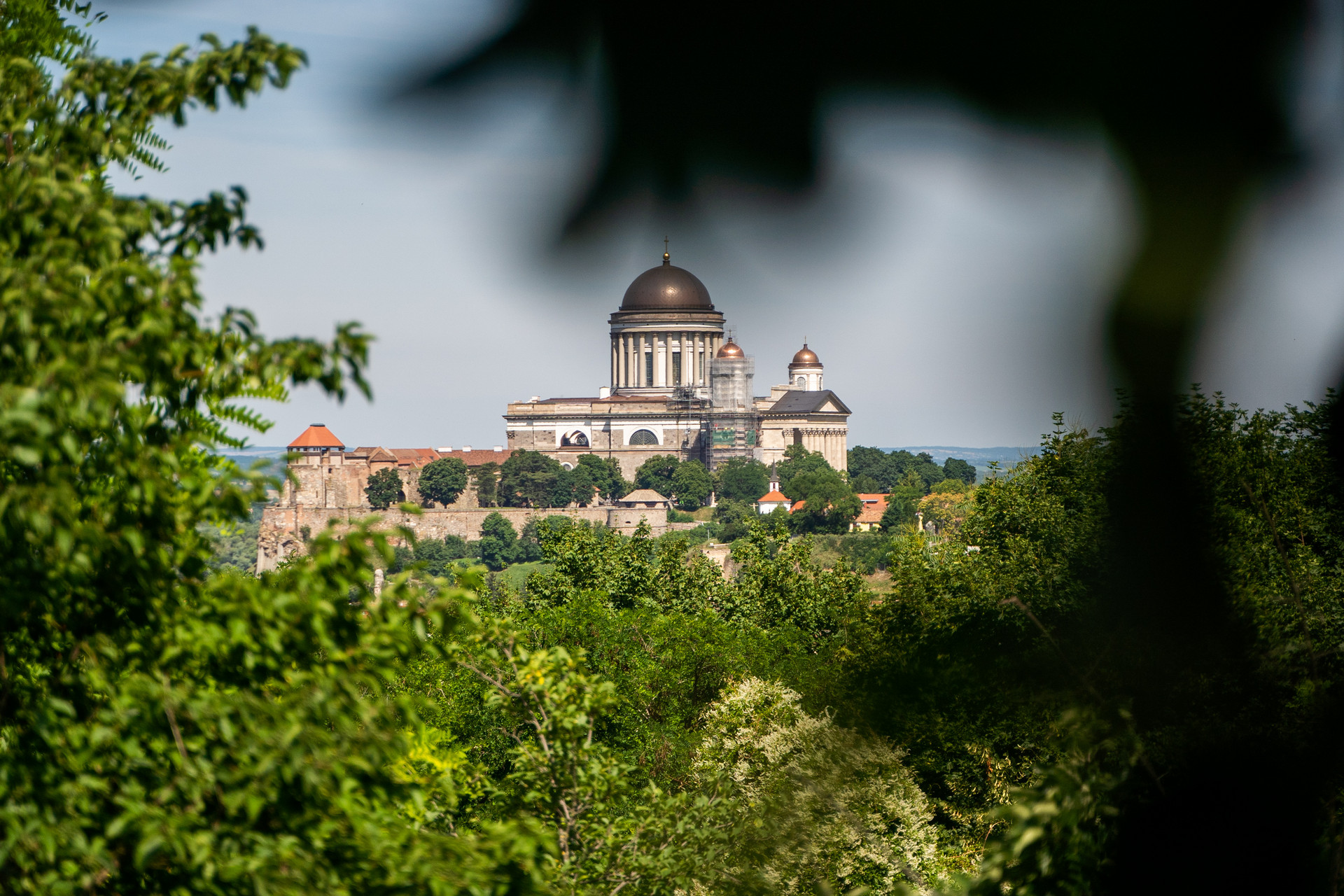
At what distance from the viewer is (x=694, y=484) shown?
69000mm

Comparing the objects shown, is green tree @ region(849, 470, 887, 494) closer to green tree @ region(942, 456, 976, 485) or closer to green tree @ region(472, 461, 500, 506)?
green tree @ region(942, 456, 976, 485)

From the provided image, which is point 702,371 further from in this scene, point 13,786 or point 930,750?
point 930,750

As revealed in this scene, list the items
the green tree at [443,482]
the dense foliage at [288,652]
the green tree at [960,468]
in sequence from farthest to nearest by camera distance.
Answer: the green tree at [443,482] < the green tree at [960,468] < the dense foliage at [288,652]

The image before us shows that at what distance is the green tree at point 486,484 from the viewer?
72.2 meters

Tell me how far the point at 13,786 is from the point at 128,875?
27cm

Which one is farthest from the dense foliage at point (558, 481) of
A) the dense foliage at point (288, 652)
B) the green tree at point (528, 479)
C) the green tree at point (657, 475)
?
the dense foliage at point (288, 652)

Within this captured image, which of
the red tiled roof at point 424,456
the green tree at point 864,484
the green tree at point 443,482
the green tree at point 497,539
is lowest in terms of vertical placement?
the green tree at point 497,539

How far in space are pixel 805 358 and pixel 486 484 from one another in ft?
235

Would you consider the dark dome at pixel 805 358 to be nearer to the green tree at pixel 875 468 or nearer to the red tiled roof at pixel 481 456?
the green tree at pixel 875 468

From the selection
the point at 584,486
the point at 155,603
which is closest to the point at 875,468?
the point at 584,486

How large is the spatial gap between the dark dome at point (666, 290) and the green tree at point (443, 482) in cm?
7126

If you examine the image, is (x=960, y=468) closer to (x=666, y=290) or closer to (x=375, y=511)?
(x=666, y=290)

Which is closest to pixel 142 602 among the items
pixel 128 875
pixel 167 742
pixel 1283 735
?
pixel 167 742

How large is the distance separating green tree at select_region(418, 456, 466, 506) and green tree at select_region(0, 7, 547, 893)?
69652 mm
